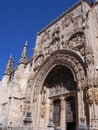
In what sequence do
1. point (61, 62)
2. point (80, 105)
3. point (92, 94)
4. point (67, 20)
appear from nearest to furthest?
1. point (92, 94)
2. point (80, 105)
3. point (61, 62)
4. point (67, 20)

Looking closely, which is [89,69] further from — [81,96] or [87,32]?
[87,32]

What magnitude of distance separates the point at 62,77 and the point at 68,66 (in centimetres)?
152

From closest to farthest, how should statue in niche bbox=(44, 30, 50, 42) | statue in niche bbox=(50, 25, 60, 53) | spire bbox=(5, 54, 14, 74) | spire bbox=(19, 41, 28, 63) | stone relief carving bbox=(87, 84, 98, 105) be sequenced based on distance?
stone relief carving bbox=(87, 84, 98, 105) < statue in niche bbox=(50, 25, 60, 53) < statue in niche bbox=(44, 30, 50, 42) < spire bbox=(19, 41, 28, 63) < spire bbox=(5, 54, 14, 74)

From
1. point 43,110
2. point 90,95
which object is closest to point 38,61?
point 43,110

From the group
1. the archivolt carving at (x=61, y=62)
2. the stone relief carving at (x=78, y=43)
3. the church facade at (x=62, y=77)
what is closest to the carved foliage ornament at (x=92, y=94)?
the church facade at (x=62, y=77)

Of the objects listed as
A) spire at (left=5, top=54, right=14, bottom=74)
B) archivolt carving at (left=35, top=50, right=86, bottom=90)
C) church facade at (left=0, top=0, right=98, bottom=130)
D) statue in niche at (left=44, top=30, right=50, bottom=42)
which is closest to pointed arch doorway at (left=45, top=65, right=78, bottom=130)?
church facade at (left=0, top=0, right=98, bottom=130)

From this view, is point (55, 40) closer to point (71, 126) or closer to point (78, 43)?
point (78, 43)

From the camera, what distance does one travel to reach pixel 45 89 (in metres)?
13.1

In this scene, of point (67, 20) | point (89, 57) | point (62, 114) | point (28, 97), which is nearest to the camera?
point (89, 57)

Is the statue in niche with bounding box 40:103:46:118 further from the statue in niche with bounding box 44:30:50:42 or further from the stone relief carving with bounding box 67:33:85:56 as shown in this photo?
the statue in niche with bounding box 44:30:50:42

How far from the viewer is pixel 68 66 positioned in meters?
11.3

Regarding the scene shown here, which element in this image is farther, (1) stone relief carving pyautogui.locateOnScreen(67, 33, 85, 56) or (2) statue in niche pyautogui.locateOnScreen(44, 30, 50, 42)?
(2) statue in niche pyautogui.locateOnScreen(44, 30, 50, 42)

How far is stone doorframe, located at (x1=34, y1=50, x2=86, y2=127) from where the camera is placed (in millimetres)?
9588

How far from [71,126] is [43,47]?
688 cm
